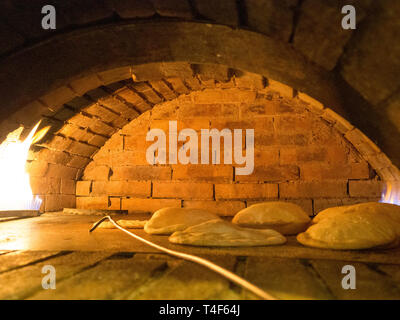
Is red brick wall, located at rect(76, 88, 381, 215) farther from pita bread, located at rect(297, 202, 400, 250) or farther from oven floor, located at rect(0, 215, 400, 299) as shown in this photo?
oven floor, located at rect(0, 215, 400, 299)

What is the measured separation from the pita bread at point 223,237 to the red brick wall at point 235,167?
8.63ft

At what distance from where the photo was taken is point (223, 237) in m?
2.21

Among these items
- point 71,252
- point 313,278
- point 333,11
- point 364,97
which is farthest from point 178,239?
point 333,11

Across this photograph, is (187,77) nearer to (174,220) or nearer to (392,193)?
(174,220)

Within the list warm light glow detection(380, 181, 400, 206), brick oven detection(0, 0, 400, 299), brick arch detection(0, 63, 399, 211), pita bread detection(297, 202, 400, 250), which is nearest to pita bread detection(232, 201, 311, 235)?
brick oven detection(0, 0, 400, 299)

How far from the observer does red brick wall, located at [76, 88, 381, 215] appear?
4.83 m

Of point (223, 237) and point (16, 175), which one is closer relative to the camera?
point (223, 237)

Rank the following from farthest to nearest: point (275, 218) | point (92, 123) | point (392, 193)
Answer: point (92, 123) < point (392, 193) < point (275, 218)

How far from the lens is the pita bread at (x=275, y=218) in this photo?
287 centimetres

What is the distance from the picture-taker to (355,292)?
1165 mm

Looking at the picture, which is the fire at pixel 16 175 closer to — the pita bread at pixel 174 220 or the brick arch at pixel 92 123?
the brick arch at pixel 92 123

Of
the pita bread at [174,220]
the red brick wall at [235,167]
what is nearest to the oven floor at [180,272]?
the pita bread at [174,220]

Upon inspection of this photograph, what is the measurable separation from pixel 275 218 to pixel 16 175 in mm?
3923

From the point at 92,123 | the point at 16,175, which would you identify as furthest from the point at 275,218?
the point at 16,175
